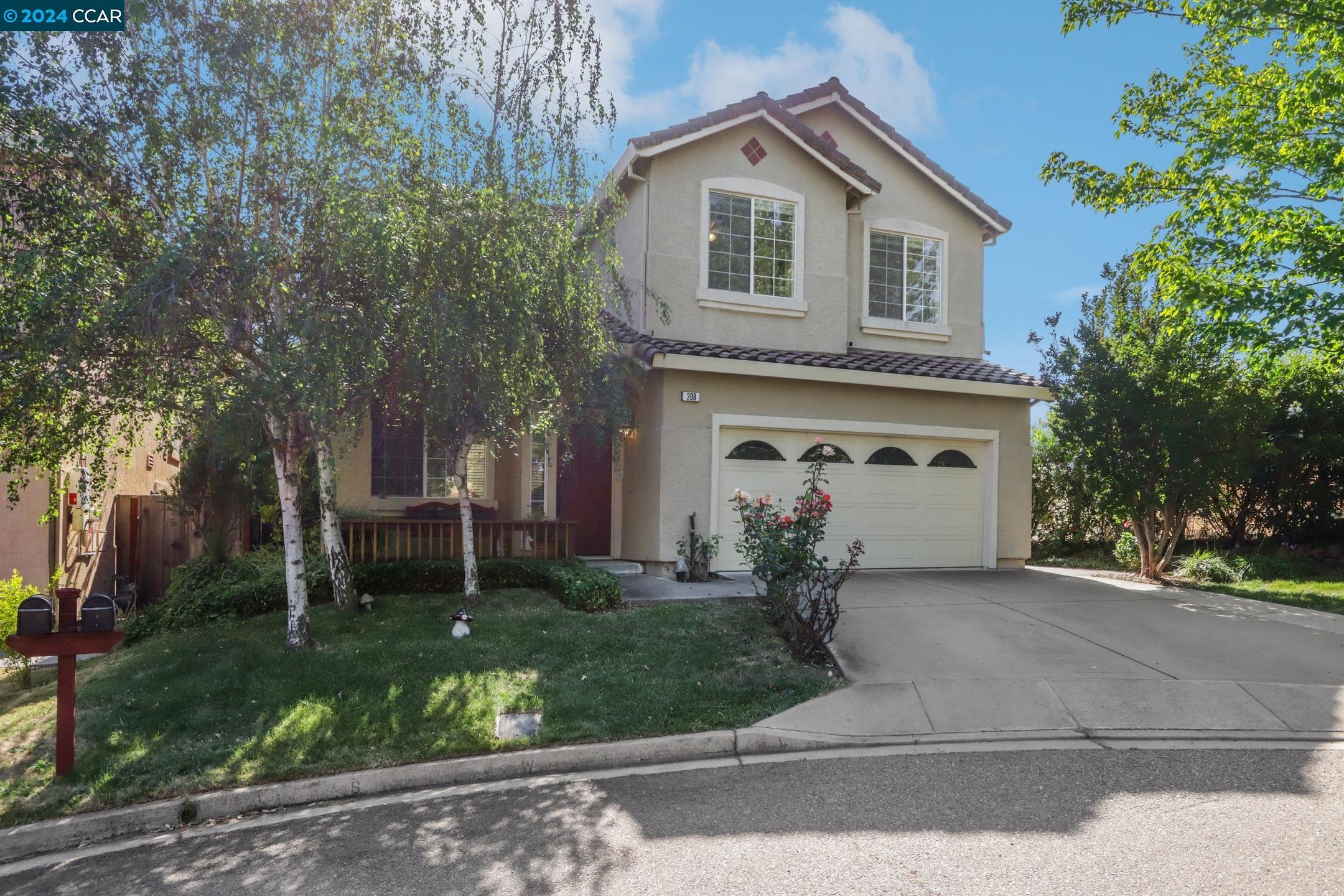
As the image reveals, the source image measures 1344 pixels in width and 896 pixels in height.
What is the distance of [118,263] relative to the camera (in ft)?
20.6

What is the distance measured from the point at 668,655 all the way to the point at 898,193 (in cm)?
962

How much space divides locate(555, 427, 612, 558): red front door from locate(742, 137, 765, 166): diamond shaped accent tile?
4.94 metres

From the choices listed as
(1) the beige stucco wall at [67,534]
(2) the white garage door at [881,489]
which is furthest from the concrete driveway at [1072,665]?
(1) the beige stucco wall at [67,534]

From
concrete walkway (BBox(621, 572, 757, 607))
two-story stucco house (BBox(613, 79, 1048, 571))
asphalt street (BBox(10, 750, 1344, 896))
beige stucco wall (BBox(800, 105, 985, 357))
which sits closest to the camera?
asphalt street (BBox(10, 750, 1344, 896))

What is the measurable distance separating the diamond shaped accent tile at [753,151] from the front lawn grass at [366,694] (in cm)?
706

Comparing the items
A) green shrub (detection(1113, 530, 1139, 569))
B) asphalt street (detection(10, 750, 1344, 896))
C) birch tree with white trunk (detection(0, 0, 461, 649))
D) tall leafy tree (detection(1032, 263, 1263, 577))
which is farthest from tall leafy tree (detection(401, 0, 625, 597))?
green shrub (detection(1113, 530, 1139, 569))

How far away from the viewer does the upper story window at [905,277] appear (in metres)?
13.3

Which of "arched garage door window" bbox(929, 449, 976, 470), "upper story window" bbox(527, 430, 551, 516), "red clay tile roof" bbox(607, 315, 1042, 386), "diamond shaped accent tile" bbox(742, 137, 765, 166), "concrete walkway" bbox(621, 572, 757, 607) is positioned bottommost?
"concrete walkway" bbox(621, 572, 757, 607)

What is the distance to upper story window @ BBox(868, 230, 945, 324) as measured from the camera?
13312 mm

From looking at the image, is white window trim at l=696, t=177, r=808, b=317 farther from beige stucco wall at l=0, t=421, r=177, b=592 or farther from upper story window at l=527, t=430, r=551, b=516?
beige stucco wall at l=0, t=421, r=177, b=592

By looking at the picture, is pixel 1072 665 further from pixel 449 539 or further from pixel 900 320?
pixel 449 539

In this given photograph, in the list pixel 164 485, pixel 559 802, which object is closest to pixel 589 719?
pixel 559 802

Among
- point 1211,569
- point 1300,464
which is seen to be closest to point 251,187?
point 1211,569

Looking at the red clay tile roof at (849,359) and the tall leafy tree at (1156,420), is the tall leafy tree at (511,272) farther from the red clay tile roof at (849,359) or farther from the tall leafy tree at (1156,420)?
the tall leafy tree at (1156,420)
